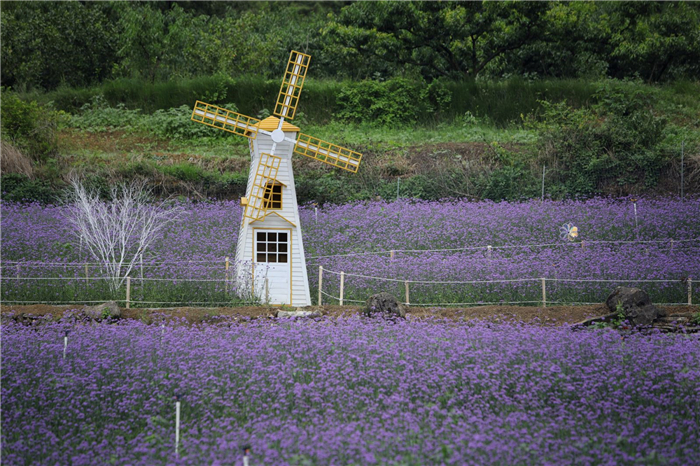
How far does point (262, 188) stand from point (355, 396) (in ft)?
29.2

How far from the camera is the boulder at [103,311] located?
17434 millimetres

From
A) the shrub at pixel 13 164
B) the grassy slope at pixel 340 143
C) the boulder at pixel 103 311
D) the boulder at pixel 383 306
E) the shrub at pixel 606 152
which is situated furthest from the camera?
the grassy slope at pixel 340 143

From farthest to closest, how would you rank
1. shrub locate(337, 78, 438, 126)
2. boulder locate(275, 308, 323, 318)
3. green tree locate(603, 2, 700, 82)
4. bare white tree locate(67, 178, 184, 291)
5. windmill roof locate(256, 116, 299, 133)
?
1. green tree locate(603, 2, 700, 82)
2. shrub locate(337, 78, 438, 126)
3. bare white tree locate(67, 178, 184, 291)
4. windmill roof locate(256, 116, 299, 133)
5. boulder locate(275, 308, 323, 318)

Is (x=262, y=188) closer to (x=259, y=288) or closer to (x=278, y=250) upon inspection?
(x=278, y=250)

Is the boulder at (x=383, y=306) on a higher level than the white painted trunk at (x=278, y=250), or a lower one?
lower

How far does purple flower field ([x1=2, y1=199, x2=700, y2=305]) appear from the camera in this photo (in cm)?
2009

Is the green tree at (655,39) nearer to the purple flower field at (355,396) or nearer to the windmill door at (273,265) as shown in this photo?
the windmill door at (273,265)

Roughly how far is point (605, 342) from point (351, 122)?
24.5m

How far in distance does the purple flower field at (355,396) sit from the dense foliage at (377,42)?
25163 millimetres

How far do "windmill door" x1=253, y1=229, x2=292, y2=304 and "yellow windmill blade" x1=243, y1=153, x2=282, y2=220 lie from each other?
52 cm

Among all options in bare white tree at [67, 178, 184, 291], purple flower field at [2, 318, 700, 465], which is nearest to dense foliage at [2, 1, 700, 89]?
bare white tree at [67, 178, 184, 291]

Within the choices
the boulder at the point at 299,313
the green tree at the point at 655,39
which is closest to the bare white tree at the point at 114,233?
the boulder at the point at 299,313

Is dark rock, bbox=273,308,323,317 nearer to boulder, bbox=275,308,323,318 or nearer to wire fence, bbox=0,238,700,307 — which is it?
boulder, bbox=275,308,323,318

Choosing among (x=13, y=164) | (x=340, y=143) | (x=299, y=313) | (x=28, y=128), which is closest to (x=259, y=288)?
(x=299, y=313)
